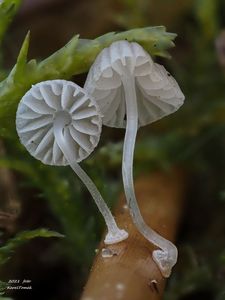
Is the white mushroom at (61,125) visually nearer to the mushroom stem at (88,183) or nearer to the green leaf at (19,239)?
the mushroom stem at (88,183)

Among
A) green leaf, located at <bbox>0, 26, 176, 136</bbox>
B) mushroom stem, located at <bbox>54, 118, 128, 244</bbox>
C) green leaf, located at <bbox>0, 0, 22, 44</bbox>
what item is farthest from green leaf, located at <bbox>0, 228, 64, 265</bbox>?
green leaf, located at <bbox>0, 0, 22, 44</bbox>

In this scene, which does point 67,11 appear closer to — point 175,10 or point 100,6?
point 100,6

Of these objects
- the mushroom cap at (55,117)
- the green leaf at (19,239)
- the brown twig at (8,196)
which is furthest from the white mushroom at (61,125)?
the brown twig at (8,196)

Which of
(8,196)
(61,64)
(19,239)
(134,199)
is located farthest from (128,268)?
(8,196)

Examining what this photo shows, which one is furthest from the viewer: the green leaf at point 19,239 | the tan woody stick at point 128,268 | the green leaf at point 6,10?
the green leaf at point 6,10

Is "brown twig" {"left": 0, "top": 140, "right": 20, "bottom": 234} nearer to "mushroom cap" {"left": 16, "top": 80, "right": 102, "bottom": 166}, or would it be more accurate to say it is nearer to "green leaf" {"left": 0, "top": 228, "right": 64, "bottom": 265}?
"green leaf" {"left": 0, "top": 228, "right": 64, "bottom": 265}

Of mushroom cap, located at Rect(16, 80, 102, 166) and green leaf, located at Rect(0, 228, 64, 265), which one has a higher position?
mushroom cap, located at Rect(16, 80, 102, 166)

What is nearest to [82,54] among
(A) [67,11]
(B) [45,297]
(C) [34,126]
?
(C) [34,126]

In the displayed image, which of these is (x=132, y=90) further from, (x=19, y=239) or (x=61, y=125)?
(x=19, y=239)
